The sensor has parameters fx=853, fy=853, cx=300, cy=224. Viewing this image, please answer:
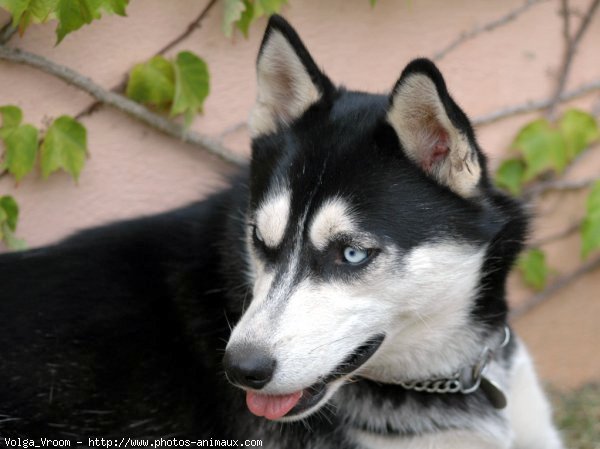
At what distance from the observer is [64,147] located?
3473 millimetres

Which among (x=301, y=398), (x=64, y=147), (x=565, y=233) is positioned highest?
(x=64, y=147)

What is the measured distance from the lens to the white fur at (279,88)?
2.64 metres

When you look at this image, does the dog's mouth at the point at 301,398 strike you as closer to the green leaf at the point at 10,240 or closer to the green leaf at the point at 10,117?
the green leaf at the point at 10,240

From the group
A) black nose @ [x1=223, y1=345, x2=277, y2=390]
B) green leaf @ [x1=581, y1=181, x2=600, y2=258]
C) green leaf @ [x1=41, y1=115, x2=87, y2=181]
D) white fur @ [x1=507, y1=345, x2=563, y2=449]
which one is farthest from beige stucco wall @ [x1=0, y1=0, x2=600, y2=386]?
black nose @ [x1=223, y1=345, x2=277, y2=390]

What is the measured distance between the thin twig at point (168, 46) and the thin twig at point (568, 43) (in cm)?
181

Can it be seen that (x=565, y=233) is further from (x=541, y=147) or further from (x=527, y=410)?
(x=527, y=410)

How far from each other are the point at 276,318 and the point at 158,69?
1.67m

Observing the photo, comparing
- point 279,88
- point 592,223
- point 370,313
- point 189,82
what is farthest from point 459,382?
point 592,223

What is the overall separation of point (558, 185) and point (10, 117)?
8.89 feet

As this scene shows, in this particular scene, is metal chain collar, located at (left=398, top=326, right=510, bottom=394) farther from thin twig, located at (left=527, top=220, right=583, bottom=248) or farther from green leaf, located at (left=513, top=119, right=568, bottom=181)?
thin twig, located at (left=527, top=220, right=583, bottom=248)

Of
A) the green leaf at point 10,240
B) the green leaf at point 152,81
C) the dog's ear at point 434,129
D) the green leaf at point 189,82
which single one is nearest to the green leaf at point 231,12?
the green leaf at point 189,82

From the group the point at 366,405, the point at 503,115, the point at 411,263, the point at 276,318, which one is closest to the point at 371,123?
the point at 411,263

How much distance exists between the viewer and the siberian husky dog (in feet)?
7.85

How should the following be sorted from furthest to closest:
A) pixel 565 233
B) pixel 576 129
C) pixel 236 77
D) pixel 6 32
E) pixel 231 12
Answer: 1. pixel 565 233
2. pixel 576 129
3. pixel 236 77
4. pixel 231 12
5. pixel 6 32
